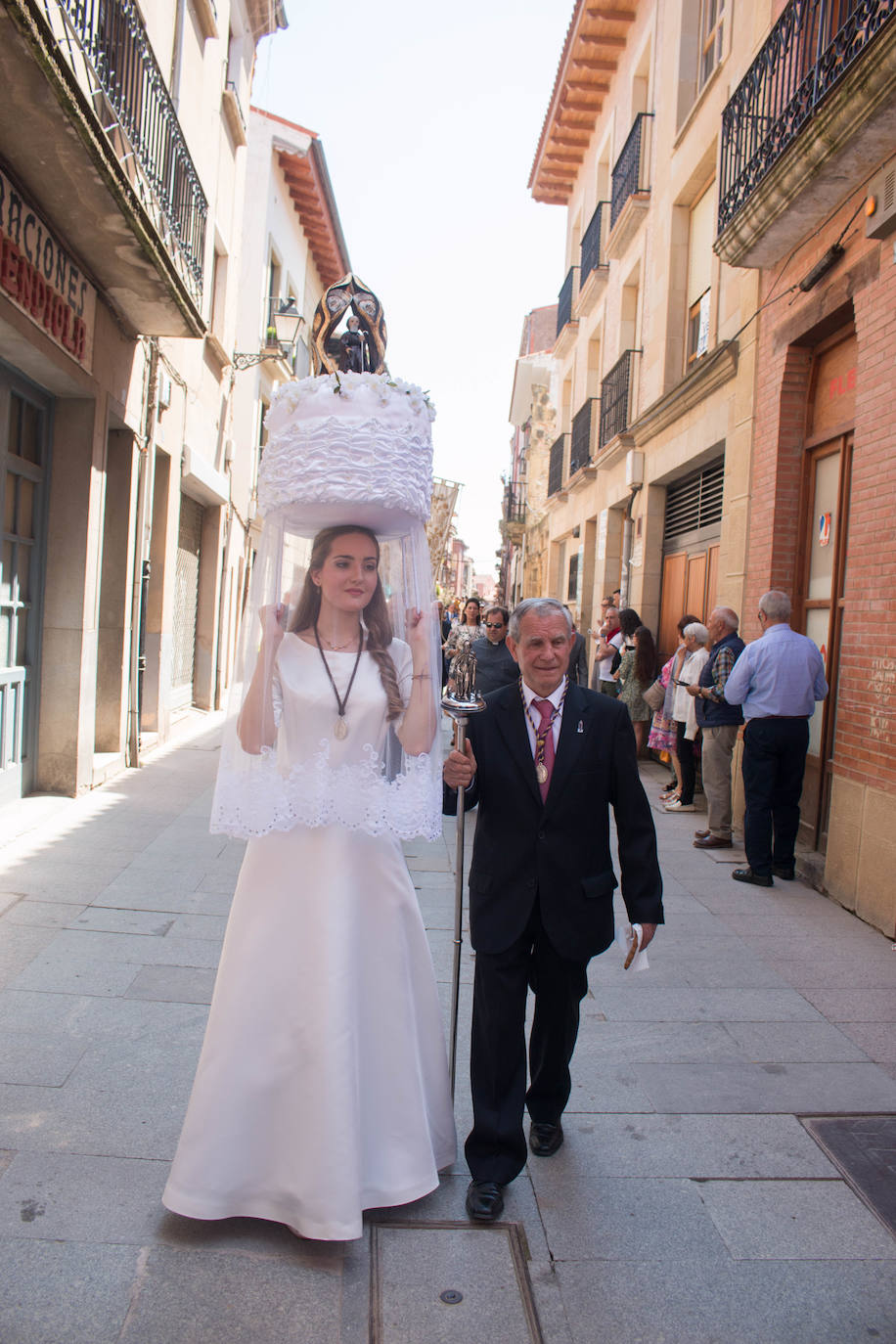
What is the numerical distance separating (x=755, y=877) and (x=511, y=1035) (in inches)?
166

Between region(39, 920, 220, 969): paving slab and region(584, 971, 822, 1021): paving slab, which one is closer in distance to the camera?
region(584, 971, 822, 1021): paving slab

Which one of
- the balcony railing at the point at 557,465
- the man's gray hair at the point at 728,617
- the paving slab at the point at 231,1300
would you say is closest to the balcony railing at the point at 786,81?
the man's gray hair at the point at 728,617

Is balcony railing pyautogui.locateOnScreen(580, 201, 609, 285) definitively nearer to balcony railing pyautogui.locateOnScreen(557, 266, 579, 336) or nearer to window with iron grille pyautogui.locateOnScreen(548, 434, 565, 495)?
balcony railing pyautogui.locateOnScreen(557, 266, 579, 336)

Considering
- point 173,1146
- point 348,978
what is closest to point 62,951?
point 173,1146

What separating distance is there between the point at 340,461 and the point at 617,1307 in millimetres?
2218

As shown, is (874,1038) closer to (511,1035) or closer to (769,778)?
(511,1035)

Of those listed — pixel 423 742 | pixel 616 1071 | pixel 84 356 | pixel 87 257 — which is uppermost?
pixel 87 257

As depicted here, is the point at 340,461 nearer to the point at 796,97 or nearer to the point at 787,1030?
the point at 787,1030

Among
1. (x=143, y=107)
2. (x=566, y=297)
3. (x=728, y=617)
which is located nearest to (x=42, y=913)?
(x=728, y=617)

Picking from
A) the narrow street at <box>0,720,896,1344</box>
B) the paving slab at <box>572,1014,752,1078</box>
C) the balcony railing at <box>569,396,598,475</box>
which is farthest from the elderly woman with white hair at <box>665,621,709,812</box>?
the balcony railing at <box>569,396,598,475</box>

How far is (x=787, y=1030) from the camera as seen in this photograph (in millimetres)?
4195

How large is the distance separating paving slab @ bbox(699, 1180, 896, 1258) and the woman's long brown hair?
1704 millimetres

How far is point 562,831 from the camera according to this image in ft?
9.62

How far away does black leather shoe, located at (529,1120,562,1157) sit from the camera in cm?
313
